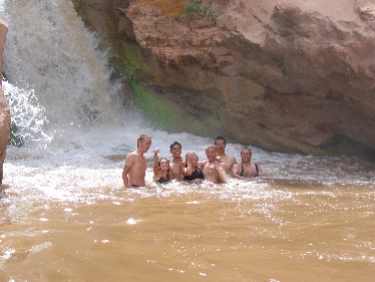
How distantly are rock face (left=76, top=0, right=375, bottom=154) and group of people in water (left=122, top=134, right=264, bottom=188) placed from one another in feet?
8.24

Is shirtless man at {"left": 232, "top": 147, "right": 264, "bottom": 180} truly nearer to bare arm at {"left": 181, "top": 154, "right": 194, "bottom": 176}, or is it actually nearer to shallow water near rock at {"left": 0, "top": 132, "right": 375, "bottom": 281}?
shallow water near rock at {"left": 0, "top": 132, "right": 375, "bottom": 281}

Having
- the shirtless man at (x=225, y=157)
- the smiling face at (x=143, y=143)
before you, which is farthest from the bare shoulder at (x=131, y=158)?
the shirtless man at (x=225, y=157)

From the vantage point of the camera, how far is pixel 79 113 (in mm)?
11922

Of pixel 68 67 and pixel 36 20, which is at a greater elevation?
pixel 36 20

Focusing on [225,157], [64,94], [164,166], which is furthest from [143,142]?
[64,94]

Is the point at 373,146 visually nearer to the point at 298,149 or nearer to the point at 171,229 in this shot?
the point at 298,149

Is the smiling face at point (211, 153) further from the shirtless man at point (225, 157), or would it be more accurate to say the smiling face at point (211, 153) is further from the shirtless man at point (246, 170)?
the shirtless man at point (246, 170)

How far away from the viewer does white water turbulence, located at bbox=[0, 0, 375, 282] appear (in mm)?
3094

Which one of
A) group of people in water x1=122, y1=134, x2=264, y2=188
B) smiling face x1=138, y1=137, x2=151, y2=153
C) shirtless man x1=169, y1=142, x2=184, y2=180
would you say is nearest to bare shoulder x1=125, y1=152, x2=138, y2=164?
group of people in water x1=122, y1=134, x2=264, y2=188

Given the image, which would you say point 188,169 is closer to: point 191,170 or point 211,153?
point 191,170

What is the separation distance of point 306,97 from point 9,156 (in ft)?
19.1

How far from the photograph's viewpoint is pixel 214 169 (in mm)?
7273

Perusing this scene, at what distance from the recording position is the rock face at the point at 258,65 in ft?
29.2

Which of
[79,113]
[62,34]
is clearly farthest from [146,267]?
[62,34]
